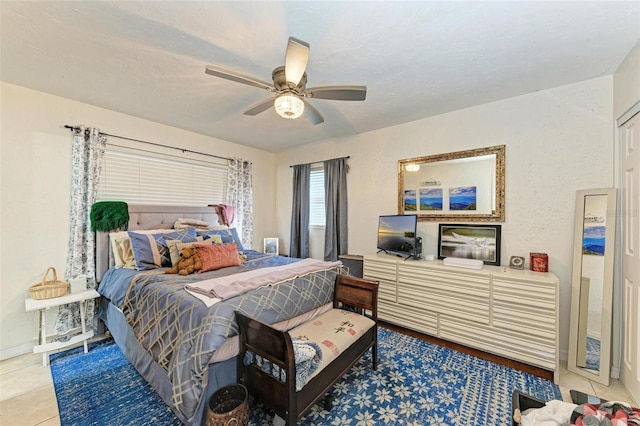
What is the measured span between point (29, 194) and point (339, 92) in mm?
3216

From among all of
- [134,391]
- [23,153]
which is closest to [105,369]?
[134,391]

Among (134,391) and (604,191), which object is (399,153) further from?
(134,391)

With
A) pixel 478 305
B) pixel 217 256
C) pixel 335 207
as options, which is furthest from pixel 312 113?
pixel 478 305

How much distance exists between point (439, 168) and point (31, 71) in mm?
4184

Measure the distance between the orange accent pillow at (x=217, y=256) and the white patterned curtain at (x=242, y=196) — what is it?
1534 mm

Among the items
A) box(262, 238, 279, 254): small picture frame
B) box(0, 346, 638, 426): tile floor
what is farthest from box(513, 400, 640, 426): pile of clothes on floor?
box(262, 238, 279, 254): small picture frame

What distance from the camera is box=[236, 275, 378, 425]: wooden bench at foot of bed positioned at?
1.36 m

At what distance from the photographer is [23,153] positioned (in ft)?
8.11

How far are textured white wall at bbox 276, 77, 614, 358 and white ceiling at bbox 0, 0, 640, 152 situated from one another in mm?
203

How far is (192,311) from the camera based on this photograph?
157 cm

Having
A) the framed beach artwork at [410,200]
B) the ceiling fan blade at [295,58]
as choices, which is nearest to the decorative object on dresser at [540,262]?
the framed beach artwork at [410,200]

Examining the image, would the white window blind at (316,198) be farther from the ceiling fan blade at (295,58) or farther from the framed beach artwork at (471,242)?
the ceiling fan blade at (295,58)

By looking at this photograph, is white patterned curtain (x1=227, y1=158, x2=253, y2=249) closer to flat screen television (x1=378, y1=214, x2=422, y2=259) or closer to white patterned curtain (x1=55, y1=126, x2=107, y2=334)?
white patterned curtain (x1=55, y1=126, x2=107, y2=334)

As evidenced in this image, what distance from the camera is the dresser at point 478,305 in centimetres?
211
